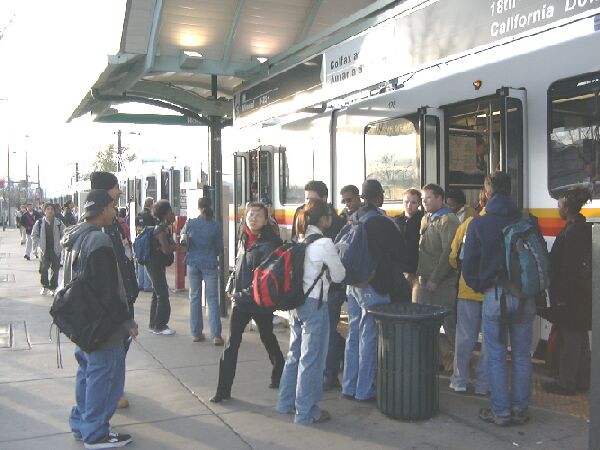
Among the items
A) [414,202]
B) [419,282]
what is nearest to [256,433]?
[419,282]

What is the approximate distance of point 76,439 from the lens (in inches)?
180

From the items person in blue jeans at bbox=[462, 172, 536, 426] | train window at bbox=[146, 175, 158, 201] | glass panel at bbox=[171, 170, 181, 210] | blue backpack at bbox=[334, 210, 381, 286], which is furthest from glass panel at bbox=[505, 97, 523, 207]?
train window at bbox=[146, 175, 158, 201]

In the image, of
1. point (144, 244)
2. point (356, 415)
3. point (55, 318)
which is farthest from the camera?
point (144, 244)

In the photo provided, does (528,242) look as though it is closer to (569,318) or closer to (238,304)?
(569,318)

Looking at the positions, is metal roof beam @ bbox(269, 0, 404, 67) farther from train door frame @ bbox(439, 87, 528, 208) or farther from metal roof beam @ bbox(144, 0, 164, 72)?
metal roof beam @ bbox(144, 0, 164, 72)

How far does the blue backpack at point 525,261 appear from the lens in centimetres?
440

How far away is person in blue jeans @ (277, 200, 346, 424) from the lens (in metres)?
4.64

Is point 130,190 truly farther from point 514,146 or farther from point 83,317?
point 83,317

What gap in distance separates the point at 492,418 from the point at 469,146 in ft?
9.88

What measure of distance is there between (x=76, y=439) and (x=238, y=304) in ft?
4.94

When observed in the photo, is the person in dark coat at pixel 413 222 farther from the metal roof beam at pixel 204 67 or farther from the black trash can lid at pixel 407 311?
the metal roof beam at pixel 204 67

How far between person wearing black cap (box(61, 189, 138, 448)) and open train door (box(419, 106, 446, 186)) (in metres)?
3.27

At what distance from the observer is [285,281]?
15.0 feet

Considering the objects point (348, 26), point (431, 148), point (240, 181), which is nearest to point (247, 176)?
point (240, 181)
